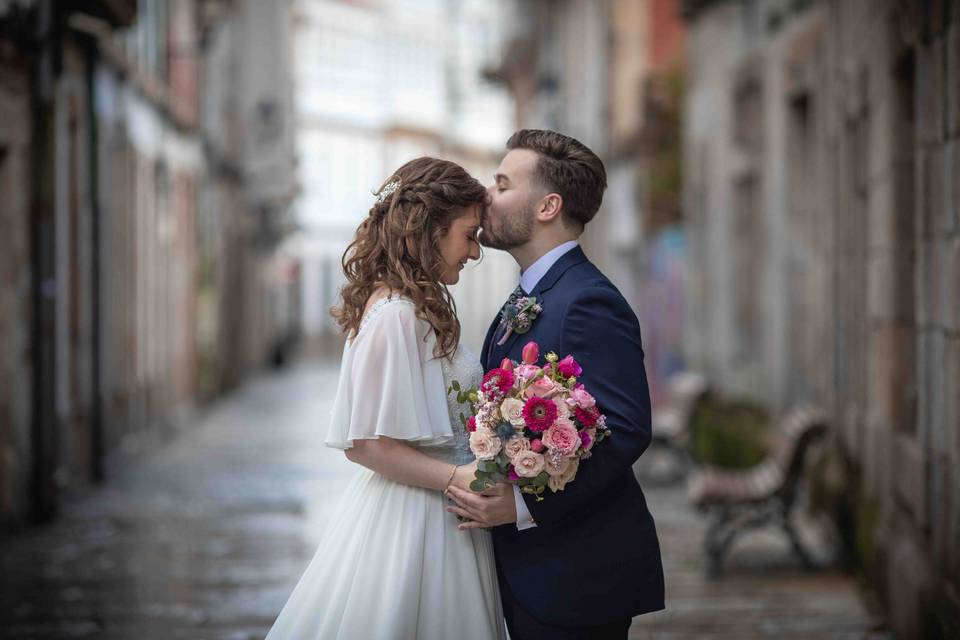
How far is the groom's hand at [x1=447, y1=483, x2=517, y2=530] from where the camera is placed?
10.7 feet

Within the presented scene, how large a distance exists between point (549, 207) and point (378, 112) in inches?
2207

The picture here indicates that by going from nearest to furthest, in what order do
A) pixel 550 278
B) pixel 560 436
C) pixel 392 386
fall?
pixel 560 436
pixel 392 386
pixel 550 278

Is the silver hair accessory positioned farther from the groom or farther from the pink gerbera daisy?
the pink gerbera daisy

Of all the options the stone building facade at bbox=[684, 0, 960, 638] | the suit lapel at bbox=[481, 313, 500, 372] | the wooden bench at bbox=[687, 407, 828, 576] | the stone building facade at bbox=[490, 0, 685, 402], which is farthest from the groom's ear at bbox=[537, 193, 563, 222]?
the stone building facade at bbox=[490, 0, 685, 402]

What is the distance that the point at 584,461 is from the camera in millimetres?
3256

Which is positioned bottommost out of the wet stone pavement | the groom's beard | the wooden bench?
the wet stone pavement

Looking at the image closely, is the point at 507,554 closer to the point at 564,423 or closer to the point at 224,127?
the point at 564,423

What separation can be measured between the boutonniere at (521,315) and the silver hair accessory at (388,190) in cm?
47

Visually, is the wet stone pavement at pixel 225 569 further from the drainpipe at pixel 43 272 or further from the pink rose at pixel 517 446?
the pink rose at pixel 517 446

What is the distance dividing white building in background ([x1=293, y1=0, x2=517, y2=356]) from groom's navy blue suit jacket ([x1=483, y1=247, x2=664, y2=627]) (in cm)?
4753

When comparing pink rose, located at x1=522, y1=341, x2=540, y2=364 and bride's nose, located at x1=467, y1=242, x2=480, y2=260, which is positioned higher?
bride's nose, located at x1=467, y1=242, x2=480, y2=260

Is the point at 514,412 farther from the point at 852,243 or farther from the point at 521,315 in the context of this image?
the point at 852,243

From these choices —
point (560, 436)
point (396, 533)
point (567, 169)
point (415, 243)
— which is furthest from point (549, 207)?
point (396, 533)

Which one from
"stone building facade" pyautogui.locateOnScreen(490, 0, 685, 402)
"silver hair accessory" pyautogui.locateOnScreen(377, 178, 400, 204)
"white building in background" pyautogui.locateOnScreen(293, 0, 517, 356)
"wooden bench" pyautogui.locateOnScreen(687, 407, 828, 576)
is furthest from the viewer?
"white building in background" pyautogui.locateOnScreen(293, 0, 517, 356)
